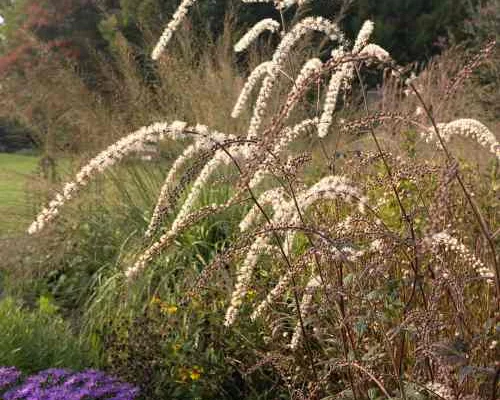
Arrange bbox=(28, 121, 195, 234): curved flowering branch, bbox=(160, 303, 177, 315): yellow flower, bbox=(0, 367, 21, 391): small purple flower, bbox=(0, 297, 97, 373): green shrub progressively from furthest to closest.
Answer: bbox=(160, 303, 177, 315): yellow flower < bbox=(0, 297, 97, 373): green shrub < bbox=(0, 367, 21, 391): small purple flower < bbox=(28, 121, 195, 234): curved flowering branch

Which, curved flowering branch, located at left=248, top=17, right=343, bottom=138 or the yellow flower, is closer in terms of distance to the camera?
curved flowering branch, located at left=248, top=17, right=343, bottom=138

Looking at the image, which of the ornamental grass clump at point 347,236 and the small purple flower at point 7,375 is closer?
the ornamental grass clump at point 347,236

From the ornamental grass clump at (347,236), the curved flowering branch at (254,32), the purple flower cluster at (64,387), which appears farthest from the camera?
the purple flower cluster at (64,387)

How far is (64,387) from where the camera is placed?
11.6 feet

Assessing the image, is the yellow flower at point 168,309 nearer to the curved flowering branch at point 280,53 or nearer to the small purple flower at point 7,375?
the small purple flower at point 7,375

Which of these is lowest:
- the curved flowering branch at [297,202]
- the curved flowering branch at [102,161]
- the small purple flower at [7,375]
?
the small purple flower at [7,375]

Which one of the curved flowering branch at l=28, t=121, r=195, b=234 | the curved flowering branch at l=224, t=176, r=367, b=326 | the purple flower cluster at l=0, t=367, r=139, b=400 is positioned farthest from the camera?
the purple flower cluster at l=0, t=367, r=139, b=400

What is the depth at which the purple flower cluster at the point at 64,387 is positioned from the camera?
3.50 metres

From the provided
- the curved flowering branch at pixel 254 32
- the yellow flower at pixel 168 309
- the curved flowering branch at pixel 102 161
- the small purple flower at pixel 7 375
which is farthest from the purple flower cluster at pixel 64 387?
the curved flowering branch at pixel 254 32

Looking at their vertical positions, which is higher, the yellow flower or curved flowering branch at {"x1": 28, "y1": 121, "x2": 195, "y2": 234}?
curved flowering branch at {"x1": 28, "y1": 121, "x2": 195, "y2": 234}

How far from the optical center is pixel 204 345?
4.76 metres

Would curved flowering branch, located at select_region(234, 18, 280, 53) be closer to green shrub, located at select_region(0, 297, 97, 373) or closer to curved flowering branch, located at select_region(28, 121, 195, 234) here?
curved flowering branch, located at select_region(28, 121, 195, 234)

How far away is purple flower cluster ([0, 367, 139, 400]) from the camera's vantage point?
3.50m

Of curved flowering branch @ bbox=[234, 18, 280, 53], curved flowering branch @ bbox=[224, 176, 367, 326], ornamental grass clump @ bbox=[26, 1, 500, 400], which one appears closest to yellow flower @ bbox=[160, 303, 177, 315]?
ornamental grass clump @ bbox=[26, 1, 500, 400]
